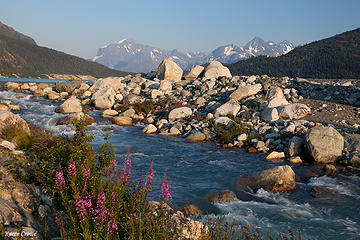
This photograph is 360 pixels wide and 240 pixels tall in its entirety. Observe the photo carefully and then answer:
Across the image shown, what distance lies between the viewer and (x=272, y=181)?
8.38 m

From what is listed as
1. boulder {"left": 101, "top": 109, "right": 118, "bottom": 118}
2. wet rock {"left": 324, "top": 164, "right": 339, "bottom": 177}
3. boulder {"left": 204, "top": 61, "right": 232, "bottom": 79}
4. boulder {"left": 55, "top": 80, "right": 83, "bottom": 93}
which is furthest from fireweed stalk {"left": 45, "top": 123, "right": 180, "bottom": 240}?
boulder {"left": 55, "top": 80, "right": 83, "bottom": 93}

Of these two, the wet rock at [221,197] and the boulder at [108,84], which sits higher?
the boulder at [108,84]

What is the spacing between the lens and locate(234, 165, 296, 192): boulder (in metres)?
8.32

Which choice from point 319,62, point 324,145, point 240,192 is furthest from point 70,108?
point 319,62

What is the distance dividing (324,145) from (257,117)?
5.45 meters

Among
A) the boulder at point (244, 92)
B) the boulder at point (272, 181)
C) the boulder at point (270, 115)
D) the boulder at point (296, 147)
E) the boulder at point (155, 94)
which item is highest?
the boulder at point (244, 92)

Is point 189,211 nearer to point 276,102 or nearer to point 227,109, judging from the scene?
point 227,109

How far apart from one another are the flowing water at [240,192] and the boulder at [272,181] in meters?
0.24

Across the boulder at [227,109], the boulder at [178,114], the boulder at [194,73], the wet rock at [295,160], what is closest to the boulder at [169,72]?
the boulder at [194,73]

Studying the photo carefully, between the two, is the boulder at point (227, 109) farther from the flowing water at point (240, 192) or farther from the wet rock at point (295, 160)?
the wet rock at point (295, 160)

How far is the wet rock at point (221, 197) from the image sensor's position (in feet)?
24.7

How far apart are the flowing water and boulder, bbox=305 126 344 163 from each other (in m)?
0.97

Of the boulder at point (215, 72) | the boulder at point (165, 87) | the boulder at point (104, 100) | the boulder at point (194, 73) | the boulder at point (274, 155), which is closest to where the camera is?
A: the boulder at point (274, 155)

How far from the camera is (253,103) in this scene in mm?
18297
